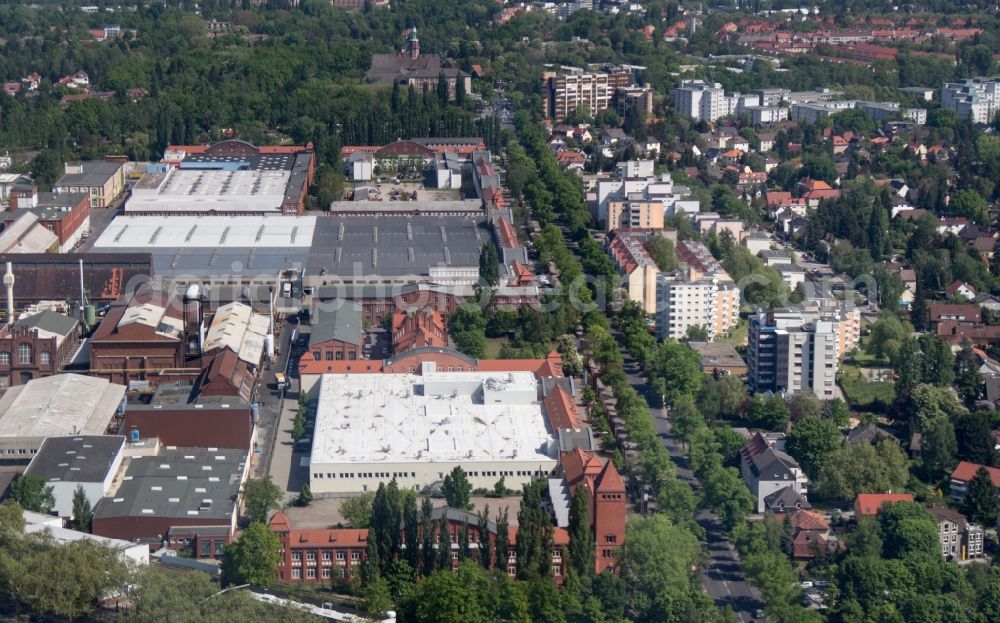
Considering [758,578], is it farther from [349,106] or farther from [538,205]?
[349,106]

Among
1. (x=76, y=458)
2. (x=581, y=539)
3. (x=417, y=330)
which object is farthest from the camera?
(x=417, y=330)

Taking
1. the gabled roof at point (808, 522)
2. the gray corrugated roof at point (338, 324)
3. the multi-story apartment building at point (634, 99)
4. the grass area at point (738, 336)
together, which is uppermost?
the multi-story apartment building at point (634, 99)

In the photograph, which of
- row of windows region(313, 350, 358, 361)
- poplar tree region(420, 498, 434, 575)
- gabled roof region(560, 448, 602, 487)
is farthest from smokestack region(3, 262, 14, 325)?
poplar tree region(420, 498, 434, 575)

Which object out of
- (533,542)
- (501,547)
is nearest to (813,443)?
(533,542)

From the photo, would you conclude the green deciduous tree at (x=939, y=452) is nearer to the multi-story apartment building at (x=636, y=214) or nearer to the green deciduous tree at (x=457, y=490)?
the green deciduous tree at (x=457, y=490)

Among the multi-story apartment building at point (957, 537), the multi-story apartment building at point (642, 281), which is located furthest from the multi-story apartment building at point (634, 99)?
the multi-story apartment building at point (957, 537)

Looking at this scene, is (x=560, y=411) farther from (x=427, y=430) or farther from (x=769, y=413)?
(x=769, y=413)
